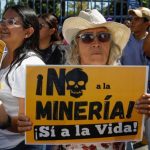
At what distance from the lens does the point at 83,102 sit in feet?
7.53

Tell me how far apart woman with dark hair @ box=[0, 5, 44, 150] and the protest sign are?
0.13 metres

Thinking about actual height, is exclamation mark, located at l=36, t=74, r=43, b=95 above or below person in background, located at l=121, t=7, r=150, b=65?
above

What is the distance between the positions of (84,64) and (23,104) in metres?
0.44

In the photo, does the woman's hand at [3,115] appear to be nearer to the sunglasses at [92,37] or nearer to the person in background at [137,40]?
the sunglasses at [92,37]

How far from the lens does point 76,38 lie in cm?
266

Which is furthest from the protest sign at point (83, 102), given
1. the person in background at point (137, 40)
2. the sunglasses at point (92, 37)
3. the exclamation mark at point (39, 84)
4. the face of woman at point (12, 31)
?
the person in background at point (137, 40)

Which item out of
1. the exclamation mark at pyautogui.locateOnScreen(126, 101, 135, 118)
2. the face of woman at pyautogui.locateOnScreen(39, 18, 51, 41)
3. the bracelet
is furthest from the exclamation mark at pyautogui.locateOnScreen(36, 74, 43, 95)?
the face of woman at pyautogui.locateOnScreen(39, 18, 51, 41)

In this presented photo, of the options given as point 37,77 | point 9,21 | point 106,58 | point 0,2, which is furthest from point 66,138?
point 0,2

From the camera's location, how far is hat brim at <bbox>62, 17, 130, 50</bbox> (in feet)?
8.44

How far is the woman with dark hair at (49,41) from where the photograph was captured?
16.7ft

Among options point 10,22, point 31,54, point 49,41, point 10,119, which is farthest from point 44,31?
point 10,119

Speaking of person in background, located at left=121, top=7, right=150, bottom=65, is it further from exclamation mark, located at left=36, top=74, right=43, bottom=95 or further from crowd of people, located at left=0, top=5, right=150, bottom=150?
exclamation mark, located at left=36, top=74, right=43, bottom=95

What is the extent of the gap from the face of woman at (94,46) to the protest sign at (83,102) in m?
0.17

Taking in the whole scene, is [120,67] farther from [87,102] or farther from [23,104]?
[23,104]
